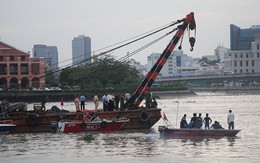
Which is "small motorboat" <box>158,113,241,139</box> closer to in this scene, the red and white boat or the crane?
the red and white boat

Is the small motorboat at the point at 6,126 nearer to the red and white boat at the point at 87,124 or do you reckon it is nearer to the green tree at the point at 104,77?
the red and white boat at the point at 87,124

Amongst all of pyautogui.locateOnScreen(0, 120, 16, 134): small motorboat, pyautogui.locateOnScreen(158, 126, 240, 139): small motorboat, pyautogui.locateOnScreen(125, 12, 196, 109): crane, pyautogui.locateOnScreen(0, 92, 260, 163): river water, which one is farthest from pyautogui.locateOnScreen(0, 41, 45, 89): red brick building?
pyautogui.locateOnScreen(158, 126, 240, 139): small motorboat

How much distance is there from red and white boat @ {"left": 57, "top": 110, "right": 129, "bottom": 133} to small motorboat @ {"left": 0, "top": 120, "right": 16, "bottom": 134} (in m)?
2.86

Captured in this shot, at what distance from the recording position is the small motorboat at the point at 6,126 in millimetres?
42000

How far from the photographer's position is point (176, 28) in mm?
44500

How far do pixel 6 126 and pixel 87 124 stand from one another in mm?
4911

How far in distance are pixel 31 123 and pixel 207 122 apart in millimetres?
10881

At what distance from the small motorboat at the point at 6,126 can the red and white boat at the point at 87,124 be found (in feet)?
9.37

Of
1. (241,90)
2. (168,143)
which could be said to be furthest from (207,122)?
(241,90)

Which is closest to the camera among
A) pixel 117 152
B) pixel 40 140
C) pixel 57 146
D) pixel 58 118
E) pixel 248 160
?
pixel 248 160

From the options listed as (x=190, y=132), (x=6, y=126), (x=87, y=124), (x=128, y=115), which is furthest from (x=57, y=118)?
(x=190, y=132)

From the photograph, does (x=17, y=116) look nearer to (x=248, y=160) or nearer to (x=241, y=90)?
(x=248, y=160)

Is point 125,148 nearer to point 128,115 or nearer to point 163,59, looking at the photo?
point 128,115

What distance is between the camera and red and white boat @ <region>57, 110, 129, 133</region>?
1658 inches
